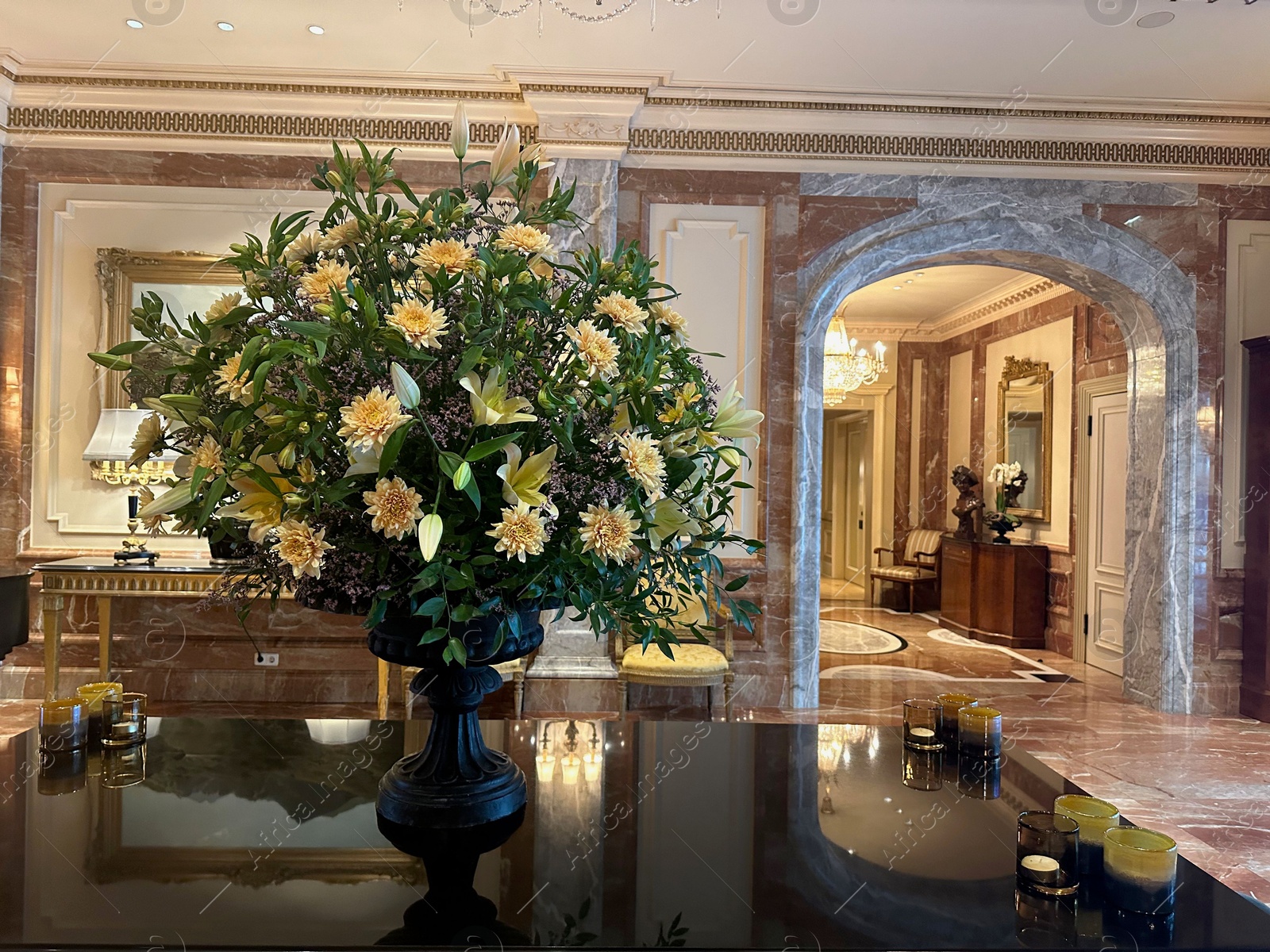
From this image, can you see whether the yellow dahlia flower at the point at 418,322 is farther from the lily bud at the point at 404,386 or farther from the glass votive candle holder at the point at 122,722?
the glass votive candle holder at the point at 122,722

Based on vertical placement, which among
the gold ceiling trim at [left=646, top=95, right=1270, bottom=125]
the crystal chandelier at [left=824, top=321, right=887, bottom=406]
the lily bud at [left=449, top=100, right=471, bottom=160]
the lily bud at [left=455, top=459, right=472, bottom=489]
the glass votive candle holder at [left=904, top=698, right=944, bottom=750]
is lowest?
the glass votive candle holder at [left=904, top=698, right=944, bottom=750]

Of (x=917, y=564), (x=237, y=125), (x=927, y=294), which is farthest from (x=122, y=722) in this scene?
(x=917, y=564)

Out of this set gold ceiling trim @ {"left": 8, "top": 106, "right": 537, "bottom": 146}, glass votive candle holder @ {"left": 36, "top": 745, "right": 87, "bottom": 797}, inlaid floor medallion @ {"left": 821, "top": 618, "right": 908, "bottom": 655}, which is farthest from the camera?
inlaid floor medallion @ {"left": 821, "top": 618, "right": 908, "bottom": 655}

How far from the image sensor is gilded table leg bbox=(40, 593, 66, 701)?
4414 millimetres

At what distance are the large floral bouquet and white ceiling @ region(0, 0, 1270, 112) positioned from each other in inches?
141

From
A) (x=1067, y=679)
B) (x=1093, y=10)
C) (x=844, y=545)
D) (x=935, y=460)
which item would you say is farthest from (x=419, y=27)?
(x=844, y=545)

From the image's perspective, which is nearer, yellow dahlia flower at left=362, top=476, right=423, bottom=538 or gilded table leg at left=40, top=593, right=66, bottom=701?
yellow dahlia flower at left=362, top=476, right=423, bottom=538

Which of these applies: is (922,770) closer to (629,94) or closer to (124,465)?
(629,94)

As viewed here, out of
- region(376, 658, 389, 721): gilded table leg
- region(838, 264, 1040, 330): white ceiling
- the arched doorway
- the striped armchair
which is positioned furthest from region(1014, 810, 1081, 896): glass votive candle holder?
the striped armchair

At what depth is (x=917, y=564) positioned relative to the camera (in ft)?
32.4

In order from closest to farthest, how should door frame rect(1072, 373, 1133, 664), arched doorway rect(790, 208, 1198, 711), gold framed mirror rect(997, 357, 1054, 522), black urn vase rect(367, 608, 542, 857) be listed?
1. black urn vase rect(367, 608, 542, 857)
2. arched doorway rect(790, 208, 1198, 711)
3. door frame rect(1072, 373, 1133, 664)
4. gold framed mirror rect(997, 357, 1054, 522)

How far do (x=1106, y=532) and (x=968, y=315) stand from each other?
347 cm

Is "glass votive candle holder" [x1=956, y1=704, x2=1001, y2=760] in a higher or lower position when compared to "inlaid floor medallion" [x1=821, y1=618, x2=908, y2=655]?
higher

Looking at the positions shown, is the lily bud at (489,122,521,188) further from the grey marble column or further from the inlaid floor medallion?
the inlaid floor medallion
